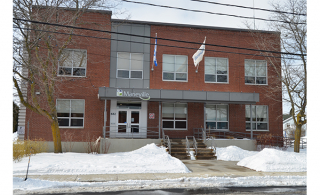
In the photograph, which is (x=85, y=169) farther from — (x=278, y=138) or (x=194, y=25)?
(x=278, y=138)

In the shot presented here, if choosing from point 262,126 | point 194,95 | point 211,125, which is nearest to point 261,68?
point 262,126

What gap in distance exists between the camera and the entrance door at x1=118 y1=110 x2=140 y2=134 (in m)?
20.7

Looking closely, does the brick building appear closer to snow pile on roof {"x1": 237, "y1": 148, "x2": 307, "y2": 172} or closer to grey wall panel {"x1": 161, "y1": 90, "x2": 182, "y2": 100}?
grey wall panel {"x1": 161, "y1": 90, "x2": 182, "y2": 100}

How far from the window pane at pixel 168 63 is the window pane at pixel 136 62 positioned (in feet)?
6.21

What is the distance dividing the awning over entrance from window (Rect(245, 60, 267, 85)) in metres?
3.15

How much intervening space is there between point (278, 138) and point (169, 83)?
33.9 feet

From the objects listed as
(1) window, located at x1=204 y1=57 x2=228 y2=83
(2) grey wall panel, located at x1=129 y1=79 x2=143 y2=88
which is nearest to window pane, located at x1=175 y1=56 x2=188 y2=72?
(1) window, located at x1=204 y1=57 x2=228 y2=83

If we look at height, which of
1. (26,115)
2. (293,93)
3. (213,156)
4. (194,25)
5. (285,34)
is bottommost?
(213,156)

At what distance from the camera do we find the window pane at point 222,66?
2280 cm

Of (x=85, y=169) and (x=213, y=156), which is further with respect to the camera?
(x=213, y=156)

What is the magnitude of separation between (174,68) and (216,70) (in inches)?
144

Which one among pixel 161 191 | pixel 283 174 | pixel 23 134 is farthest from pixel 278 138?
pixel 23 134

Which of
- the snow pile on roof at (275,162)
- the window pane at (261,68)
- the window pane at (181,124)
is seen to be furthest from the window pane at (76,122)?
the window pane at (261,68)

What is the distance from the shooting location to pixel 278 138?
886 inches
